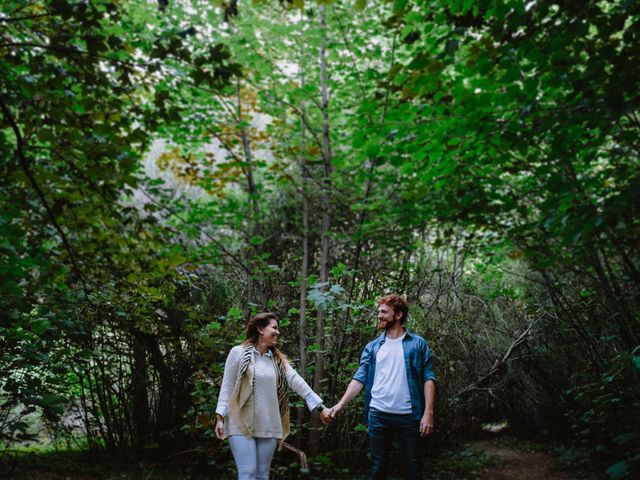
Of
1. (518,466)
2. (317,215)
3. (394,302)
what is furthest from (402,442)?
(518,466)

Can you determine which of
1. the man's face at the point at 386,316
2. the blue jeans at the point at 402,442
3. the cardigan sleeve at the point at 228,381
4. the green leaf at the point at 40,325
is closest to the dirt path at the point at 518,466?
the blue jeans at the point at 402,442

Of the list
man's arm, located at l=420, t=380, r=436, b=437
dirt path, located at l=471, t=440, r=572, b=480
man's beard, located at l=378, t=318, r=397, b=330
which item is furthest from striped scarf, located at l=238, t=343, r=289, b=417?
dirt path, located at l=471, t=440, r=572, b=480

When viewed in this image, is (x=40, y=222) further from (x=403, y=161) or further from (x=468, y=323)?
(x=468, y=323)

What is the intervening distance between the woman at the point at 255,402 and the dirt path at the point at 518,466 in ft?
Answer: 12.6

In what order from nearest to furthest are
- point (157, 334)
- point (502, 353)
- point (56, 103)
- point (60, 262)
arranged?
1. point (56, 103)
2. point (60, 262)
3. point (157, 334)
4. point (502, 353)

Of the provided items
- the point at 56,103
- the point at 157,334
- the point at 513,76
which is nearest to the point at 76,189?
the point at 56,103

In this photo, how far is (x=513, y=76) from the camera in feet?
9.46

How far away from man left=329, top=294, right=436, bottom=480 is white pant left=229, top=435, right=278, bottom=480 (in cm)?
59

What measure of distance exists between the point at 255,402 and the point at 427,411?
130 cm

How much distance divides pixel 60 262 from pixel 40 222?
0.92ft

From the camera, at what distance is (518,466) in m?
6.53

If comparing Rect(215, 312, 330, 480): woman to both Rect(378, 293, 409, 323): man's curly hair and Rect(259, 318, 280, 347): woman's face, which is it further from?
Rect(378, 293, 409, 323): man's curly hair

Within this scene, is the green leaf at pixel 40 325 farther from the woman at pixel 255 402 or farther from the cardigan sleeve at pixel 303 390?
the cardigan sleeve at pixel 303 390

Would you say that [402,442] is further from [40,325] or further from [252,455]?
[40,325]
